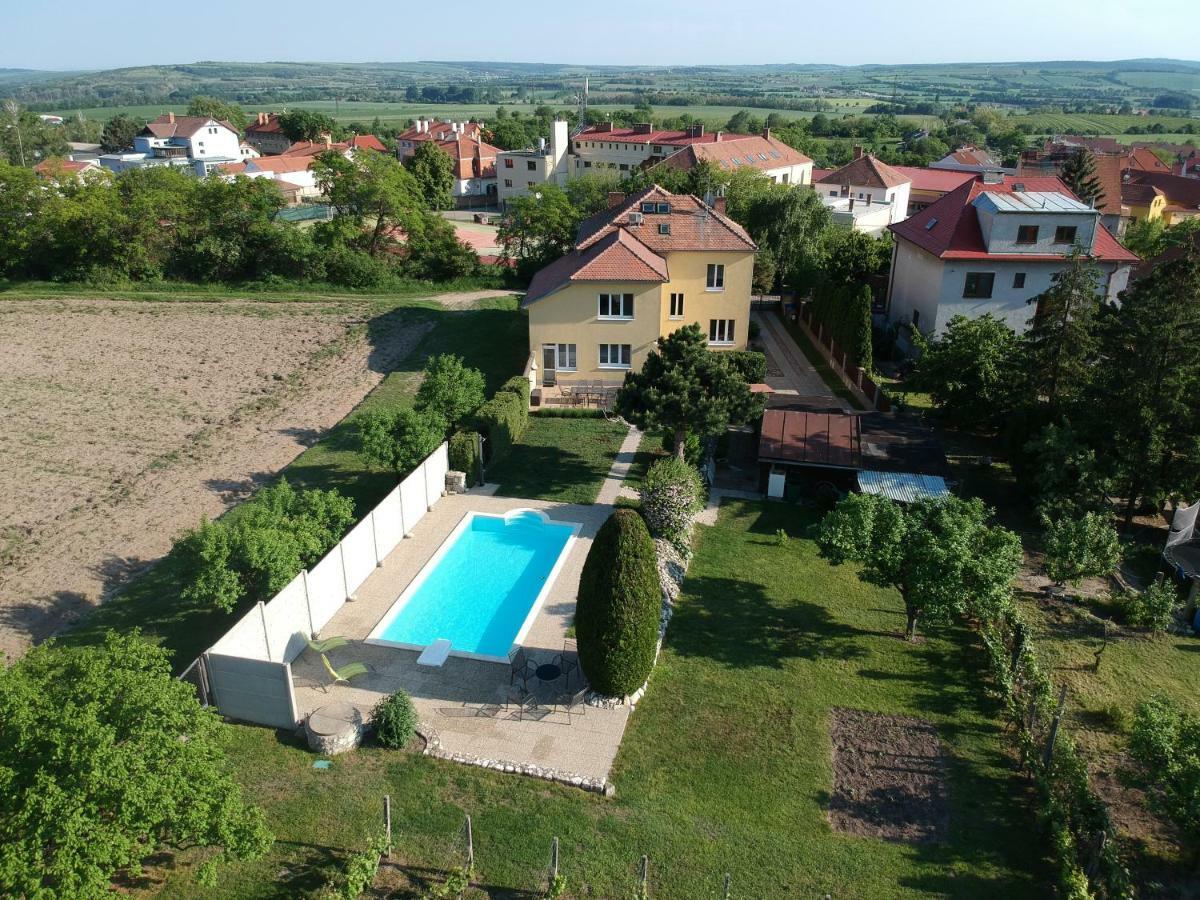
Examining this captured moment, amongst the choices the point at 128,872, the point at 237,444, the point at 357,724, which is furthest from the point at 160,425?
the point at 128,872

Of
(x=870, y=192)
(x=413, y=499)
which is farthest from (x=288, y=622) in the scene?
(x=870, y=192)

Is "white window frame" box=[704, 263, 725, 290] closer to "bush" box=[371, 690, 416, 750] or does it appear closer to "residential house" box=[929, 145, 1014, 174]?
"bush" box=[371, 690, 416, 750]

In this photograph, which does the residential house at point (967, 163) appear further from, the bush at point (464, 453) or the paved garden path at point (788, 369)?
the bush at point (464, 453)

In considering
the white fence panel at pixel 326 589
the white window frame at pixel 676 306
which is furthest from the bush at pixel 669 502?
the white window frame at pixel 676 306

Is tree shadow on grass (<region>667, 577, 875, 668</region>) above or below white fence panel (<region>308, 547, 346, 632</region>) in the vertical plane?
below

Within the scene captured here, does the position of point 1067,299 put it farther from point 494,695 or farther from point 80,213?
point 80,213

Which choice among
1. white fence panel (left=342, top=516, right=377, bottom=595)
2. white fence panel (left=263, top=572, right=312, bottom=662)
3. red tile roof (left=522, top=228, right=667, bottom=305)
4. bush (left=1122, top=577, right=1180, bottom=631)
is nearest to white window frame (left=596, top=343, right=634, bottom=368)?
red tile roof (left=522, top=228, right=667, bottom=305)
